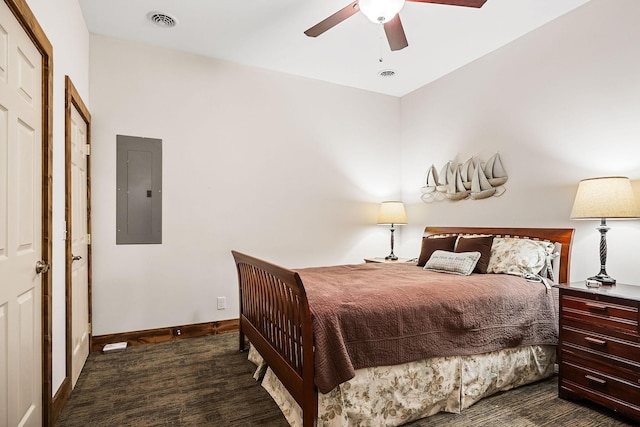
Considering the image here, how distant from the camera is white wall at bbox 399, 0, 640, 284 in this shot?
2.67m

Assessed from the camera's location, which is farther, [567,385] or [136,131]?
[136,131]

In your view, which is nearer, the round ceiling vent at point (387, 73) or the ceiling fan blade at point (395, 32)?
the ceiling fan blade at point (395, 32)

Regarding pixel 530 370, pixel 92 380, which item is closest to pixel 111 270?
pixel 92 380

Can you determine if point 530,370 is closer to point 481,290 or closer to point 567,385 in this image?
point 567,385

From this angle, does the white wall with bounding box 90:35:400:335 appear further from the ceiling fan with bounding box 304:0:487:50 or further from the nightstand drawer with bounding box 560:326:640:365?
the nightstand drawer with bounding box 560:326:640:365

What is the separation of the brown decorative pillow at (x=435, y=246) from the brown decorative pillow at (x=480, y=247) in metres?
0.13

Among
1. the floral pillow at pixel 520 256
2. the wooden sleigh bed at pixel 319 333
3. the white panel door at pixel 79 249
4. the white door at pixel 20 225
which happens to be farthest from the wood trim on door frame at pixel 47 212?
the floral pillow at pixel 520 256

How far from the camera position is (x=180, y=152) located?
372cm

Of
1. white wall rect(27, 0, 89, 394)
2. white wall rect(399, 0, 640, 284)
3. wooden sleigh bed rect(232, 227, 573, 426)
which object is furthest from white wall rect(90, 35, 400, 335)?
white wall rect(399, 0, 640, 284)

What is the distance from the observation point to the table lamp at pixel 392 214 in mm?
4469

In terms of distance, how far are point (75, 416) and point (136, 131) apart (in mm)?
2429

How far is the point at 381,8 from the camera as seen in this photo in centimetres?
217

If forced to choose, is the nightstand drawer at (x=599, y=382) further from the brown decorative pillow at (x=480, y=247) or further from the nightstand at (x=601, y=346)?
the brown decorative pillow at (x=480, y=247)

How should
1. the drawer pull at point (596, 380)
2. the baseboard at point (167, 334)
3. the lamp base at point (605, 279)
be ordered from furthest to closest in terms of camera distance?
the baseboard at point (167, 334) → the lamp base at point (605, 279) → the drawer pull at point (596, 380)
